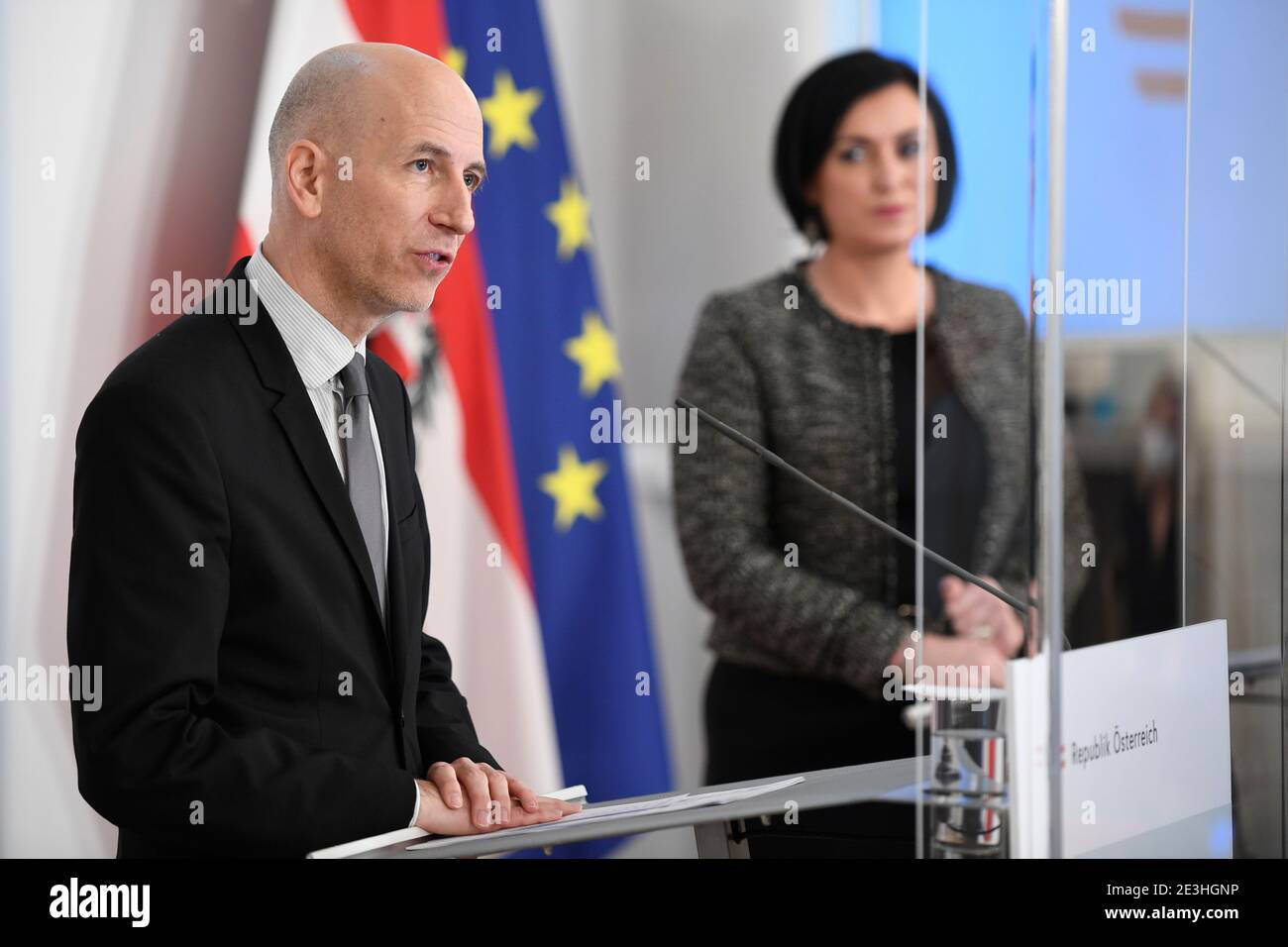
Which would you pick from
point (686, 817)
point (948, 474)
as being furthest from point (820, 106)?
point (686, 817)

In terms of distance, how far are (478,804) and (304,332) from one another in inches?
18.7

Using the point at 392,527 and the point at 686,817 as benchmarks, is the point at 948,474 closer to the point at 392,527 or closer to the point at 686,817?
the point at 686,817

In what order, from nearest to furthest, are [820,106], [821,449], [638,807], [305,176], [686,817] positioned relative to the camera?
[686,817]
[638,807]
[305,176]
[821,449]
[820,106]

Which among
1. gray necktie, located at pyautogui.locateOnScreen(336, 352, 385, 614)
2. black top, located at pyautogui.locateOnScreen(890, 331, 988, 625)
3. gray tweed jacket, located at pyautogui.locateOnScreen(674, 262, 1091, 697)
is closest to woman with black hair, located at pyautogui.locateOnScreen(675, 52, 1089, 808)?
gray tweed jacket, located at pyautogui.locateOnScreen(674, 262, 1091, 697)

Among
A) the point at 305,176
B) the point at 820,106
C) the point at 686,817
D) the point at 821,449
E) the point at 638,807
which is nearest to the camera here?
the point at 686,817

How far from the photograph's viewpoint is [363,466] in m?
1.34

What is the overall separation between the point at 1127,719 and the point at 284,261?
88 cm

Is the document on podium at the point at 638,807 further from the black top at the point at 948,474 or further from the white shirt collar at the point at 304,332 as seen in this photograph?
the white shirt collar at the point at 304,332

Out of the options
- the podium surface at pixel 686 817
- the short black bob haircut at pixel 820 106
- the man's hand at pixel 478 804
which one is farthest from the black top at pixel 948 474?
the short black bob haircut at pixel 820 106

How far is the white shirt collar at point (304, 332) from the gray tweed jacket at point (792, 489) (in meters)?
0.98

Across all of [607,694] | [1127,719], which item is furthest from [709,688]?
[1127,719]

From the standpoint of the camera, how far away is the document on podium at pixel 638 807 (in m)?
1.06

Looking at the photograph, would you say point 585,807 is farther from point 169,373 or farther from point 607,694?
point 607,694

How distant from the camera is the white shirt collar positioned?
1.31 metres
